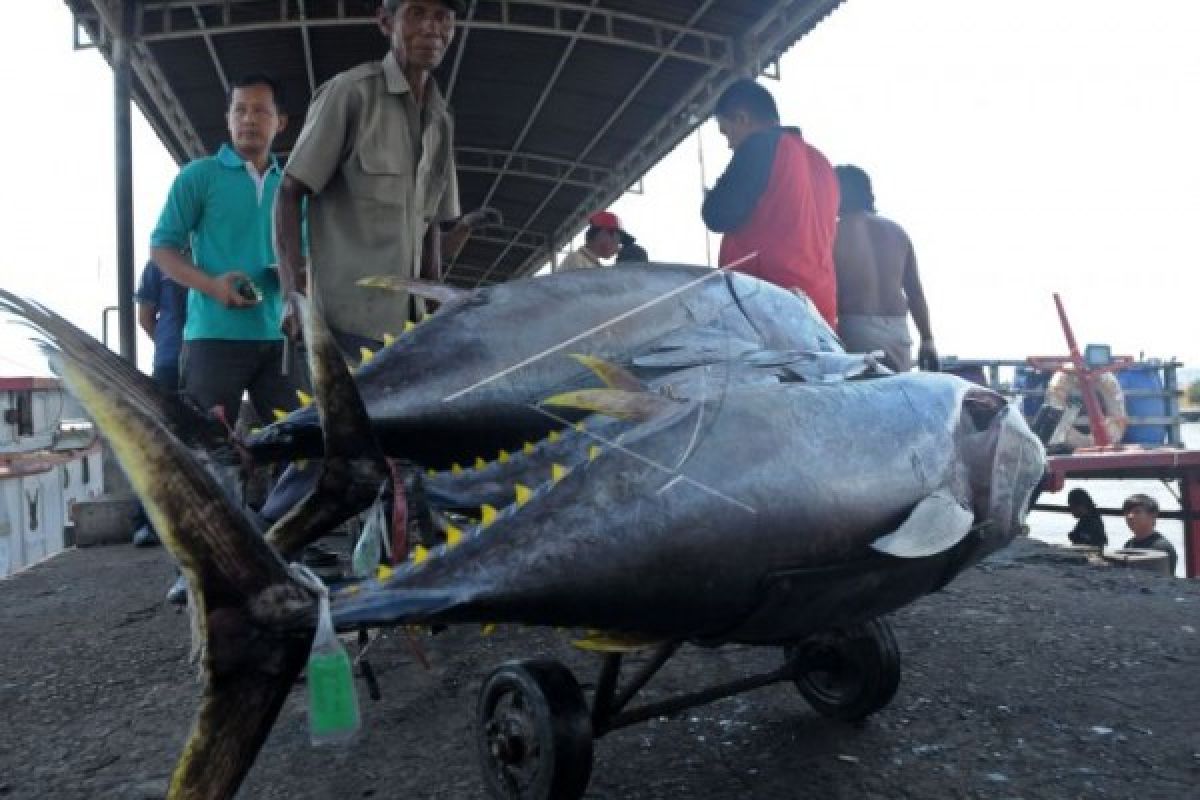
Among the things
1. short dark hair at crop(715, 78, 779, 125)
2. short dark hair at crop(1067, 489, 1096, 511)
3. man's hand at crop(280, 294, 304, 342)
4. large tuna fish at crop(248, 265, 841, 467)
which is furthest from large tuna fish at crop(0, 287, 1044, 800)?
short dark hair at crop(1067, 489, 1096, 511)

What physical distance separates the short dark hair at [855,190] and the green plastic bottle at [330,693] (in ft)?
12.4

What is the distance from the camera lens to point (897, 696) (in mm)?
2184

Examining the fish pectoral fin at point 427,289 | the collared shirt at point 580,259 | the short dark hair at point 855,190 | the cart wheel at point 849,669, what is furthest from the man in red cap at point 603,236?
the cart wheel at point 849,669

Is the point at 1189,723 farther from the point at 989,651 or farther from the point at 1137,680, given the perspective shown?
the point at 989,651

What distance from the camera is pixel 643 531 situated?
1.13 m

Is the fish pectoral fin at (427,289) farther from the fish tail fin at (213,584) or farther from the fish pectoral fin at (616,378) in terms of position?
the fish tail fin at (213,584)

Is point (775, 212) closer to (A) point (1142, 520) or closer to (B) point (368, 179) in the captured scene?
(B) point (368, 179)

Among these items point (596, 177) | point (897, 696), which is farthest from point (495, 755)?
point (596, 177)

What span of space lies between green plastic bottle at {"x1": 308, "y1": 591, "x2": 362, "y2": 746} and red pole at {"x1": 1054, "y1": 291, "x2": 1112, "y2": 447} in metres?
9.65

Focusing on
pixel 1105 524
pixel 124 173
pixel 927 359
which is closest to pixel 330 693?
pixel 927 359

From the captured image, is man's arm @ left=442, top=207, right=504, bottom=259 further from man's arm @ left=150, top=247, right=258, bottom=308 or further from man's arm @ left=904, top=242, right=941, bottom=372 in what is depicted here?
man's arm @ left=904, top=242, right=941, bottom=372

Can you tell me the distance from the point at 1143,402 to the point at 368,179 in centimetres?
1018

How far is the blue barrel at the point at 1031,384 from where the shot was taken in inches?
376

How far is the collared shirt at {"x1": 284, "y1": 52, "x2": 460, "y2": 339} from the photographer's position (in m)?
2.42
